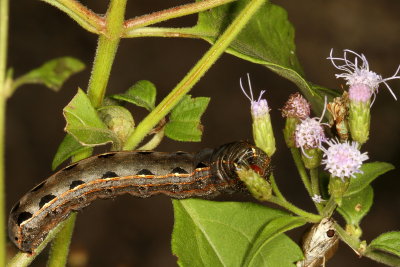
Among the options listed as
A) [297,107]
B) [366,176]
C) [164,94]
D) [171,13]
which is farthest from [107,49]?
[164,94]

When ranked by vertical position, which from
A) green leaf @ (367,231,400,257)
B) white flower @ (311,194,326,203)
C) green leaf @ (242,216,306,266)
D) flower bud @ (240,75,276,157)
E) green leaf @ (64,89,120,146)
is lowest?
green leaf @ (367,231,400,257)

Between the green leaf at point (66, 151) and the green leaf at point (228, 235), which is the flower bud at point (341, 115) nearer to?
the green leaf at point (228, 235)

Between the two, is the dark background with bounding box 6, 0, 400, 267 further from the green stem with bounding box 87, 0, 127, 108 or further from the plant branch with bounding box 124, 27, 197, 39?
the green stem with bounding box 87, 0, 127, 108

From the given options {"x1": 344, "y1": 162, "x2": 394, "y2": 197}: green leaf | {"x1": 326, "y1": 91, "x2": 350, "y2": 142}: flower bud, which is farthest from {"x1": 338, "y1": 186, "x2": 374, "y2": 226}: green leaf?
{"x1": 326, "y1": 91, "x2": 350, "y2": 142}: flower bud

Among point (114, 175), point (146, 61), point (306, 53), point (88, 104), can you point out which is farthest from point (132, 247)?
point (88, 104)

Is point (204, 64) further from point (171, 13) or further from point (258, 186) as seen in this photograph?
point (258, 186)

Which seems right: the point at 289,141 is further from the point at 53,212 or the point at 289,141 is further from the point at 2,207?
the point at 2,207
